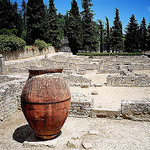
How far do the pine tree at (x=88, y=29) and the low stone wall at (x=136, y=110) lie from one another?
38228mm

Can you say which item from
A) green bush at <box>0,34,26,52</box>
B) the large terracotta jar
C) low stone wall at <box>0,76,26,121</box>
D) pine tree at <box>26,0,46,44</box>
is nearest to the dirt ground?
low stone wall at <box>0,76,26,121</box>

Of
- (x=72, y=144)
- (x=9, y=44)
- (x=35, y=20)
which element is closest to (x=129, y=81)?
(x=72, y=144)

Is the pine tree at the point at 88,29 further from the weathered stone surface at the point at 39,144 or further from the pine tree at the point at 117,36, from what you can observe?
the weathered stone surface at the point at 39,144

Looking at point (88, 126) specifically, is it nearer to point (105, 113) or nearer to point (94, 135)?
point (94, 135)

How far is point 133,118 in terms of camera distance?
18.0 feet

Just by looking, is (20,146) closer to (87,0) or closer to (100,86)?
(100,86)

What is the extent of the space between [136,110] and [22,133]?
3.55m

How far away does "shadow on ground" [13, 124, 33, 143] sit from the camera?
172 inches

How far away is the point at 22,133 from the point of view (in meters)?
4.70

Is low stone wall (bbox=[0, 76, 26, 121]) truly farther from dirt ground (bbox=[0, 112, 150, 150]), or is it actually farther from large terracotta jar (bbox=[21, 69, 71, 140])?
large terracotta jar (bbox=[21, 69, 71, 140])

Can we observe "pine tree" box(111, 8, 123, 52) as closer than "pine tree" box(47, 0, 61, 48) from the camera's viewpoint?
No

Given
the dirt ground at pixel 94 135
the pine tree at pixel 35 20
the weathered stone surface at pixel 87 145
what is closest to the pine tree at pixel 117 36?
the pine tree at pixel 35 20

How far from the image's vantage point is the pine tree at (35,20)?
35750 millimetres

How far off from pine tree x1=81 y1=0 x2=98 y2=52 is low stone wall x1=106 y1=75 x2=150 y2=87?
1263 inches
